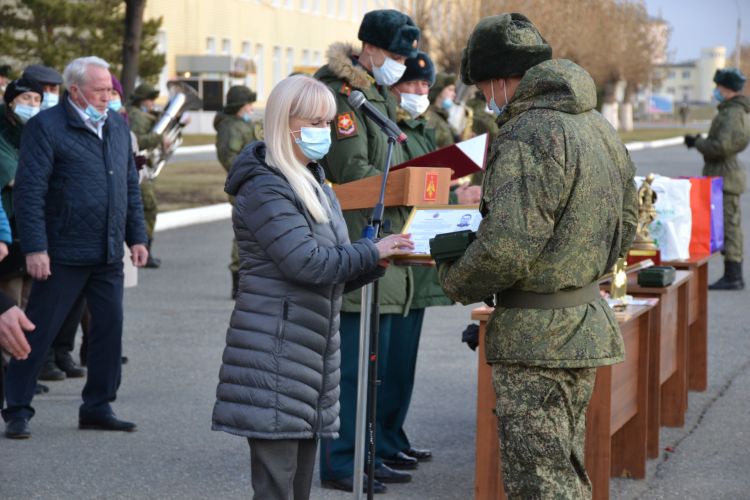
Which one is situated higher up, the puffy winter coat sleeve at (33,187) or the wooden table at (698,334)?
the puffy winter coat sleeve at (33,187)

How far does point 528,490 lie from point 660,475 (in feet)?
8.61

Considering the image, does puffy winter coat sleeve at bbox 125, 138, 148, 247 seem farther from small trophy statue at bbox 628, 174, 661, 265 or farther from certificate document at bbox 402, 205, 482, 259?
certificate document at bbox 402, 205, 482, 259

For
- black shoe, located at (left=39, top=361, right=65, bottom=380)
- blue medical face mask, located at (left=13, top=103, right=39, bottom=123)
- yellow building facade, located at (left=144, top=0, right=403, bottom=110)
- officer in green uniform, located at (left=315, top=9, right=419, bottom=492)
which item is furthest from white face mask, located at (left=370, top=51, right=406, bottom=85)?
yellow building facade, located at (left=144, top=0, right=403, bottom=110)

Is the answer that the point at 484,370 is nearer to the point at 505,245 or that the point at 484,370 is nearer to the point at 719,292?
the point at 505,245

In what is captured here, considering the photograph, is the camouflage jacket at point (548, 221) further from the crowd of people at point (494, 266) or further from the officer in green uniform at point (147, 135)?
the officer in green uniform at point (147, 135)

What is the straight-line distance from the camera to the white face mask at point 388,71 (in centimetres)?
614

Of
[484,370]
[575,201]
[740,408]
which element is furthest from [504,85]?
[740,408]

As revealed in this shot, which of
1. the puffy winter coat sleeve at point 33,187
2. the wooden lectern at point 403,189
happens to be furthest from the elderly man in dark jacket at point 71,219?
the wooden lectern at point 403,189

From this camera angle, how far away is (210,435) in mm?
7242

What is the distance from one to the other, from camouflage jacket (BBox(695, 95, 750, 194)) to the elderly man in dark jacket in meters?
7.32

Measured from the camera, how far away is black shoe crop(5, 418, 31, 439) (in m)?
7.12

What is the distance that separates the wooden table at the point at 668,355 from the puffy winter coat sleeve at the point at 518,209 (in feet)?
9.58

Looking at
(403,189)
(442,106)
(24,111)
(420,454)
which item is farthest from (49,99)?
(442,106)

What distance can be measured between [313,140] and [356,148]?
149 cm
